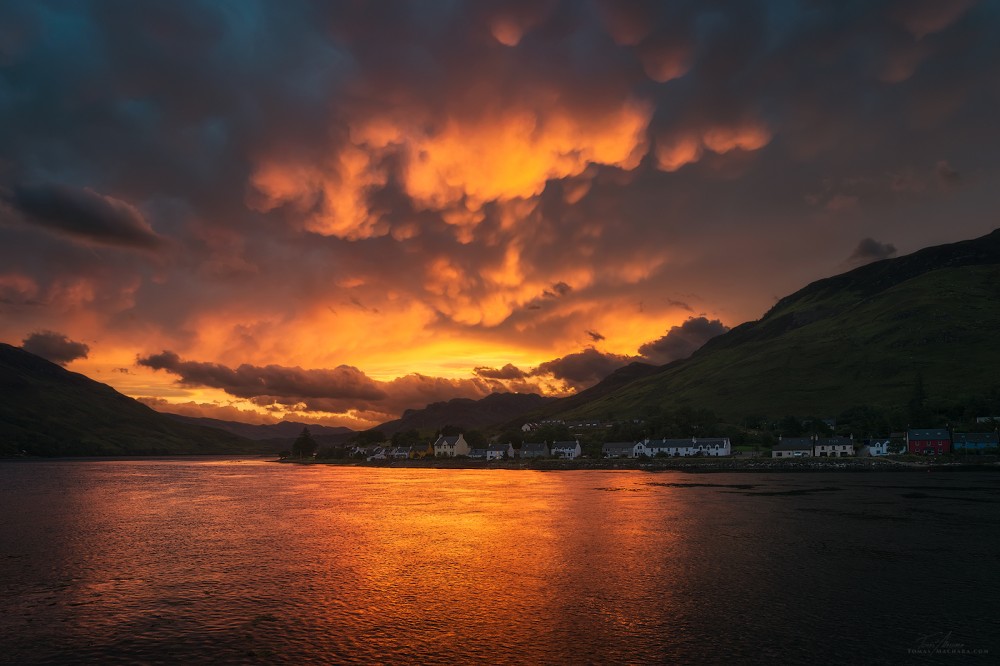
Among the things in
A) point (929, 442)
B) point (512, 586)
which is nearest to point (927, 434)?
point (929, 442)

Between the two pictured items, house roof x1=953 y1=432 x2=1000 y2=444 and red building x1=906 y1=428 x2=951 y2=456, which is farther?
red building x1=906 y1=428 x2=951 y2=456

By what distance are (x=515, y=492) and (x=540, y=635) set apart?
8540 cm

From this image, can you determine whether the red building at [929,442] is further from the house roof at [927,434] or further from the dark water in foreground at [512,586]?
the dark water in foreground at [512,586]

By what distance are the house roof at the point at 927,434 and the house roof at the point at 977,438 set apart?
10.1 ft

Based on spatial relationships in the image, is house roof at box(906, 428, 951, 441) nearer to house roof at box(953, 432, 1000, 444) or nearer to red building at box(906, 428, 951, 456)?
red building at box(906, 428, 951, 456)

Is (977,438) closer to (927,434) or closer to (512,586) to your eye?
(927,434)

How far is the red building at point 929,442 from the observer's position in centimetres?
18338

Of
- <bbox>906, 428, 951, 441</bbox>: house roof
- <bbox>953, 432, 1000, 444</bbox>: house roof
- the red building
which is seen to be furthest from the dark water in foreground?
<bbox>906, 428, 951, 441</bbox>: house roof

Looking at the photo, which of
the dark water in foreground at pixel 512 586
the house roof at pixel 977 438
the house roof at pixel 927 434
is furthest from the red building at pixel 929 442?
the dark water in foreground at pixel 512 586

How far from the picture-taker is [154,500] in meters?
98.9

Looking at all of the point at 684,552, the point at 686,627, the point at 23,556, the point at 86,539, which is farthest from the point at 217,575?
the point at 684,552

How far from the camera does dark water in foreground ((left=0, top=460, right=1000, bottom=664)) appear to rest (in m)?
27.2

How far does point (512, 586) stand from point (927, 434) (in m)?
206

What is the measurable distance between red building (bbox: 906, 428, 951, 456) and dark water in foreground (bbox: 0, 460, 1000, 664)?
5096 inches
